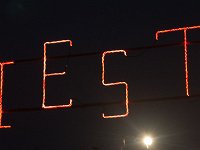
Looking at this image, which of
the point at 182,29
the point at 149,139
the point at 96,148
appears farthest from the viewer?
the point at 96,148

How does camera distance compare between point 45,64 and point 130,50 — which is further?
point 45,64

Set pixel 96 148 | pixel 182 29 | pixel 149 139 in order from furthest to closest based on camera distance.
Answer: pixel 96 148
pixel 149 139
pixel 182 29

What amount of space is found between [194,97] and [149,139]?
1398 centimetres

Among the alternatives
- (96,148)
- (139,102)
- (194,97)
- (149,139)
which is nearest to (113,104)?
(139,102)

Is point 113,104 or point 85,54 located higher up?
point 85,54

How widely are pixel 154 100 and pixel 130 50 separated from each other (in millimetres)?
1014

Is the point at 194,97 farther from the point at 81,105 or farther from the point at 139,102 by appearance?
the point at 81,105

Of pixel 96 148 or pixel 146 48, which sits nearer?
pixel 146 48

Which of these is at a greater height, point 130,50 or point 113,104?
point 130,50

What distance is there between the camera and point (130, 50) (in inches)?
480

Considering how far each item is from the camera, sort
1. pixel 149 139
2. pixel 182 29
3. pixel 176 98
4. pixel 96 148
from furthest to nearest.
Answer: pixel 96 148 < pixel 149 139 < pixel 182 29 < pixel 176 98

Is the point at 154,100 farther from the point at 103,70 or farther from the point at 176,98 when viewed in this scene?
the point at 103,70

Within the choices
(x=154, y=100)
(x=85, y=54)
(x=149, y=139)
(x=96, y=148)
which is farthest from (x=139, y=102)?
(x=96, y=148)

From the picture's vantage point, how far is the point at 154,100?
38.1 feet
